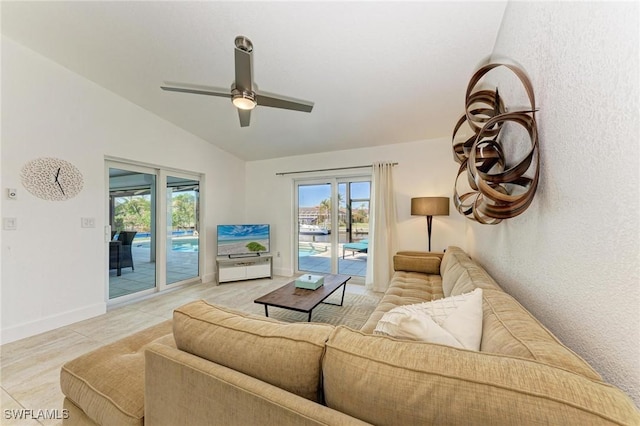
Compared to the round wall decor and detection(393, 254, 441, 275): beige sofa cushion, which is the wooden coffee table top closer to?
detection(393, 254, 441, 275): beige sofa cushion

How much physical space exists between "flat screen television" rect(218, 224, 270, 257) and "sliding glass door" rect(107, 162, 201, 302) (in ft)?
1.67

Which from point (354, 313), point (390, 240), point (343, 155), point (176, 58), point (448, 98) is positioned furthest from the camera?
point (343, 155)

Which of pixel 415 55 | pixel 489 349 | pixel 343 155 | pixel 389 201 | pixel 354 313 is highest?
pixel 415 55

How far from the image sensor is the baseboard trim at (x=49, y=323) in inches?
92.7

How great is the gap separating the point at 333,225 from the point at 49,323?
3.82 m

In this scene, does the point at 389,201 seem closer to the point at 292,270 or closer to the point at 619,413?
the point at 292,270

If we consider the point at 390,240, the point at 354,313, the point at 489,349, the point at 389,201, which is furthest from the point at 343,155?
the point at 489,349

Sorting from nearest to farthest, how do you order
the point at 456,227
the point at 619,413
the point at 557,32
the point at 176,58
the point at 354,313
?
the point at 619,413 → the point at 557,32 → the point at 176,58 → the point at 354,313 → the point at 456,227

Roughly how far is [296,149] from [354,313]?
2918mm

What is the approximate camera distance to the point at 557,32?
1.07 metres

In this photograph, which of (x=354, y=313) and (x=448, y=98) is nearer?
(x=448, y=98)

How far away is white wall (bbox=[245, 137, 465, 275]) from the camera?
369cm

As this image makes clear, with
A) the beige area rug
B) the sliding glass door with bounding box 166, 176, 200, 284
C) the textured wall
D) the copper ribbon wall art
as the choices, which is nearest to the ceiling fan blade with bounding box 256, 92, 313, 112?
the copper ribbon wall art

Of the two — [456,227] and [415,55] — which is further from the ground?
[415,55]
